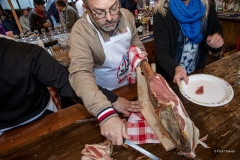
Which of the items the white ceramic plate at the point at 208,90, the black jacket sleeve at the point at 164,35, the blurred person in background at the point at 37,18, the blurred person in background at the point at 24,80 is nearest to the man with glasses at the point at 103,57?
the blurred person in background at the point at 24,80

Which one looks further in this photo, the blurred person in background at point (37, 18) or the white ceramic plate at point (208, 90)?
the blurred person in background at point (37, 18)

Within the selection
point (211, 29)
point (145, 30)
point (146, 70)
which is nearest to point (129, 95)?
point (146, 70)

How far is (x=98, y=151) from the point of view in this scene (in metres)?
0.98

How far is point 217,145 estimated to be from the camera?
3.24 feet

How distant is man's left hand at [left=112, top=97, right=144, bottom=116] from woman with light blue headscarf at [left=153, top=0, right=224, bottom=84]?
530mm

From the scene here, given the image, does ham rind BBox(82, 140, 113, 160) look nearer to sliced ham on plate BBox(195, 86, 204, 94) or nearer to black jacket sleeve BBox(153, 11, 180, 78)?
sliced ham on plate BBox(195, 86, 204, 94)

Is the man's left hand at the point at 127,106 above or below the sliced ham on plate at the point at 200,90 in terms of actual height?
above

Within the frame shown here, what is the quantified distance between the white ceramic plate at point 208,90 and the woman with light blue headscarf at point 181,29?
0.70 feet

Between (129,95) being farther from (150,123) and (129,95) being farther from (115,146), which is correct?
(115,146)

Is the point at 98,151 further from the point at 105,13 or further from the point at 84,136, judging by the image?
the point at 105,13

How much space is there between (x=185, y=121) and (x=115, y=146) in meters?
0.45

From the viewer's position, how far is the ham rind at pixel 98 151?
3.16 feet

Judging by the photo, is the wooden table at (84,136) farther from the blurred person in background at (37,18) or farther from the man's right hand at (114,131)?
the blurred person in background at (37,18)

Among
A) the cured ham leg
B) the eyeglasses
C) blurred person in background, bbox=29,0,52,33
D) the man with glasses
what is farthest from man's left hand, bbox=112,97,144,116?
blurred person in background, bbox=29,0,52,33
